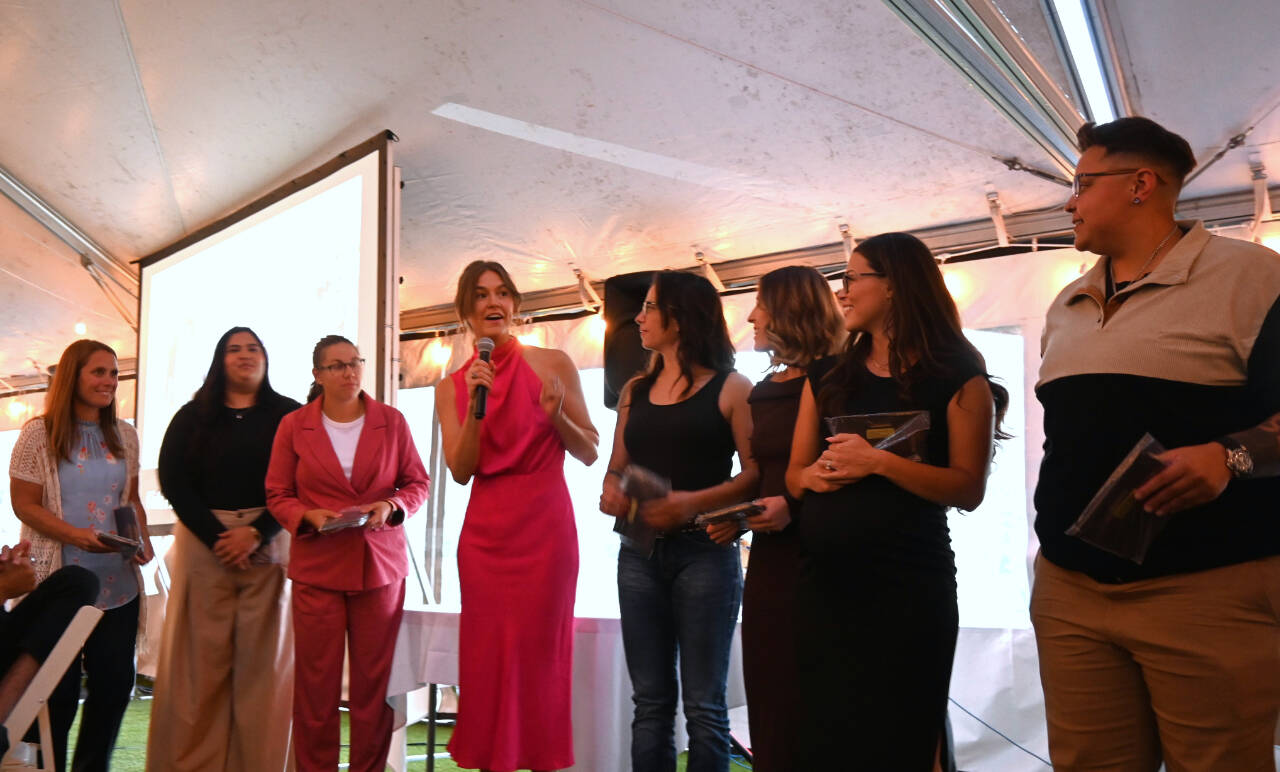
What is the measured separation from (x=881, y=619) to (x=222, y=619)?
7.28ft

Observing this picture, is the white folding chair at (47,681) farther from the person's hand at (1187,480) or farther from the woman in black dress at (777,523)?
the person's hand at (1187,480)

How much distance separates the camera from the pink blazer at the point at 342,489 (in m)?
2.87

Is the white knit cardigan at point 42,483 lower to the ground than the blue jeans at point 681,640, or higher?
higher

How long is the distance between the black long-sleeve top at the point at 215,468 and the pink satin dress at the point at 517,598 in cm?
92

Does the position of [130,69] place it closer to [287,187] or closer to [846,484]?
[287,187]

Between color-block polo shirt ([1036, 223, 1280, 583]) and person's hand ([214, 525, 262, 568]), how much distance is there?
7.84 feet

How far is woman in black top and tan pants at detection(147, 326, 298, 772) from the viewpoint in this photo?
9.79ft

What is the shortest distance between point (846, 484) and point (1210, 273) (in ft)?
2.24

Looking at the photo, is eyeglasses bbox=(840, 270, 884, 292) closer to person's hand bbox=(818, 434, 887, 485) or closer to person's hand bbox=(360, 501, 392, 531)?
person's hand bbox=(818, 434, 887, 485)

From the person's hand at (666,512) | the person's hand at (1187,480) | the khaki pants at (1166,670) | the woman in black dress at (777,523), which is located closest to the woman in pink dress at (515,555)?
the person's hand at (666,512)

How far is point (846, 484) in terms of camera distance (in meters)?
1.76

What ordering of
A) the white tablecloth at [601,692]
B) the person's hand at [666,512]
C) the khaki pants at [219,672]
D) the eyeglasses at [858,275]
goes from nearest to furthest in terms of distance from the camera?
the eyeglasses at [858,275] → the person's hand at [666,512] → the white tablecloth at [601,692] → the khaki pants at [219,672]

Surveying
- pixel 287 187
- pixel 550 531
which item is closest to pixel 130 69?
pixel 287 187

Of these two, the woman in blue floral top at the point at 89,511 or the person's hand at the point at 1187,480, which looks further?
the woman in blue floral top at the point at 89,511
